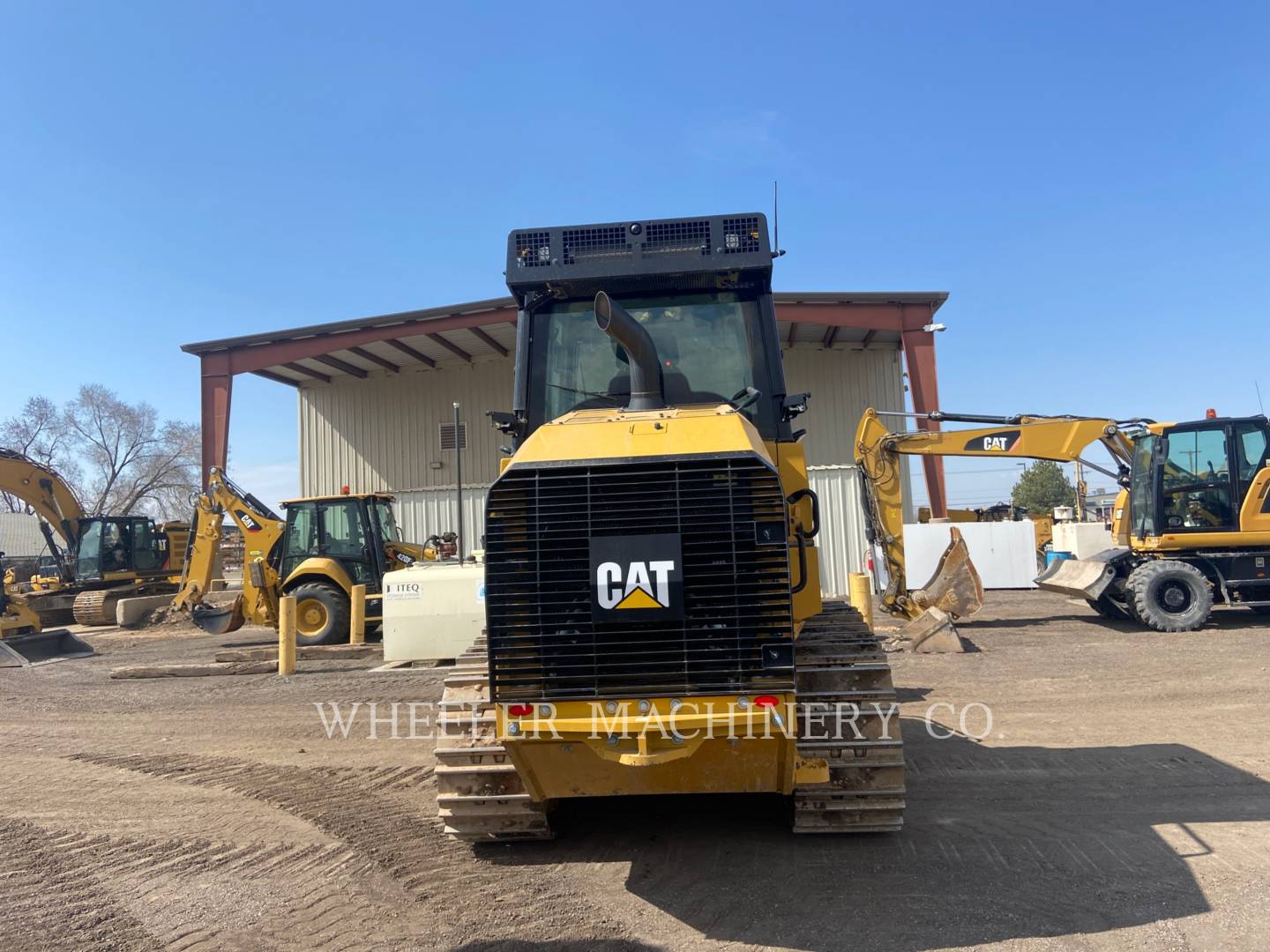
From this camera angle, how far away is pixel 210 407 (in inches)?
877

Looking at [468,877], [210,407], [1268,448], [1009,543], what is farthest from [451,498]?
[468,877]

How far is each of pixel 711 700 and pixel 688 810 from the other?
1975 mm

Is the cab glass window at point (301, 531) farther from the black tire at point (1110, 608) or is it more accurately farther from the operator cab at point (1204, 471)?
the operator cab at point (1204, 471)

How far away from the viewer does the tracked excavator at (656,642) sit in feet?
12.3

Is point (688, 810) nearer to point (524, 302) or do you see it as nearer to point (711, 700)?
point (711, 700)

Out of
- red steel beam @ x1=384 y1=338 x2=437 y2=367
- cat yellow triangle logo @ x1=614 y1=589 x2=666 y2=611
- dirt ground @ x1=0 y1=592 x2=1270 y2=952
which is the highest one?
red steel beam @ x1=384 y1=338 x2=437 y2=367

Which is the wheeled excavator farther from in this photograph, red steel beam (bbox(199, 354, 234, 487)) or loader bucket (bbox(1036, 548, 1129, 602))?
red steel beam (bbox(199, 354, 234, 487))

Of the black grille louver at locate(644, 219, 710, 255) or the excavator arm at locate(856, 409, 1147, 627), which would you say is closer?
the black grille louver at locate(644, 219, 710, 255)

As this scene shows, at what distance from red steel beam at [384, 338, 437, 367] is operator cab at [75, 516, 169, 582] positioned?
821 cm

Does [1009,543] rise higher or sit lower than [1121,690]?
higher

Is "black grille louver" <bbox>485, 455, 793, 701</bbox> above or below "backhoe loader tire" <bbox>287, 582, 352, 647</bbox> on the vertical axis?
above

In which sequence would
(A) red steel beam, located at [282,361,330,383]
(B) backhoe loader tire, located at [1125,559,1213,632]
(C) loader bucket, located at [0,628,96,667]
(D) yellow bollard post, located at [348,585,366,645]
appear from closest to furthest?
1. (B) backhoe loader tire, located at [1125,559,1213,632]
2. (D) yellow bollard post, located at [348,585,366,645]
3. (C) loader bucket, located at [0,628,96,667]
4. (A) red steel beam, located at [282,361,330,383]

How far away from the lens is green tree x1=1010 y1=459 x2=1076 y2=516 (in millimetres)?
68188

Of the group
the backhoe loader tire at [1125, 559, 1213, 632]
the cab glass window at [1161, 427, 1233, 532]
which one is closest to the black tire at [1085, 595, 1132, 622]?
the backhoe loader tire at [1125, 559, 1213, 632]
